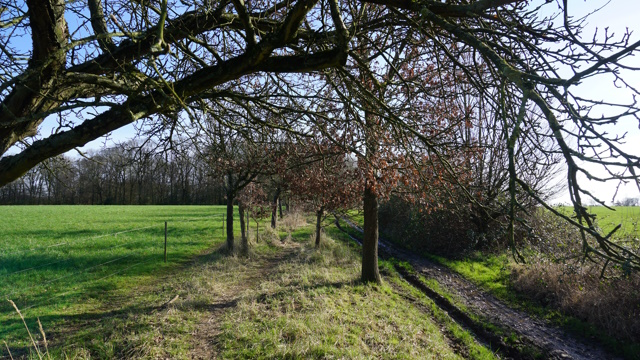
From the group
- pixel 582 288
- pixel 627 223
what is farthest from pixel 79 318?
pixel 627 223

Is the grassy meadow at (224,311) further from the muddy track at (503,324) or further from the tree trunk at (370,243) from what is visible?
→ the muddy track at (503,324)

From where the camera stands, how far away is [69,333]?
6.33 meters

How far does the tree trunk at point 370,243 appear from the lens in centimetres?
974

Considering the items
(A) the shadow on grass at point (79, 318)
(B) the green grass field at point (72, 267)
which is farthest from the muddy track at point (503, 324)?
(B) the green grass field at point (72, 267)

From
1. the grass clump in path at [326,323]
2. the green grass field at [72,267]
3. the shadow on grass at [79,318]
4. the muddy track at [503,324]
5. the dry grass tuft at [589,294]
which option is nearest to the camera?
the grass clump in path at [326,323]

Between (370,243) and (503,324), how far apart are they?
12.1 feet

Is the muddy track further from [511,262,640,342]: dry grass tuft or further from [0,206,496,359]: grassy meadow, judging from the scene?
[511,262,640,342]: dry grass tuft

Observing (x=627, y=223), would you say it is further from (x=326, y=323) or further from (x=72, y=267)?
(x=72, y=267)

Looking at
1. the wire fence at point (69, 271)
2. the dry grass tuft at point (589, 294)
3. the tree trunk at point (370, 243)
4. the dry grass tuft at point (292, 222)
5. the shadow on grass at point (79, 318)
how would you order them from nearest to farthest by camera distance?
the shadow on grass at point (79, 318) < the dry grass tuft at point (589, 294) < the wire fence at point (69, 271) < the tree trunk at point (370, 243) < the dry grass tuft at point (292, 222)

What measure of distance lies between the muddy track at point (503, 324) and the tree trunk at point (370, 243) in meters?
1.79

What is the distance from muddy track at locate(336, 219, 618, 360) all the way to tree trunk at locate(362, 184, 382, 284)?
179cm

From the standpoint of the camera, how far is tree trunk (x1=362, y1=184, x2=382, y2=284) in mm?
9742

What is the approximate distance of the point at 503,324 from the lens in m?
8.02

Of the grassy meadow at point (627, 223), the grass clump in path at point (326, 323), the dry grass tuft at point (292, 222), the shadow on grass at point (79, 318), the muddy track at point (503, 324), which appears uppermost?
the grassy meadow at point (627, 223)
